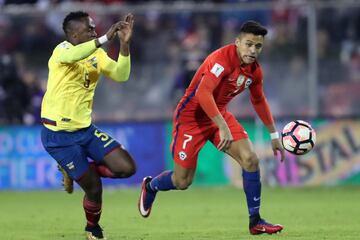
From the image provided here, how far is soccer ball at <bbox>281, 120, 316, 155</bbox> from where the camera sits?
11195 mm

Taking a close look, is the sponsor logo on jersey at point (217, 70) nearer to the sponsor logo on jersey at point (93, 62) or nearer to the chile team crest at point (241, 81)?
the chile team crest at point (241, 81)

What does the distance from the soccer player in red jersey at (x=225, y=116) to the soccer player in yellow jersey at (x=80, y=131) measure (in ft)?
3.27

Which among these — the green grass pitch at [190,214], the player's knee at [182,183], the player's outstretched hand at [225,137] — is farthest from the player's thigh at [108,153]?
the player's knee at [182,183]

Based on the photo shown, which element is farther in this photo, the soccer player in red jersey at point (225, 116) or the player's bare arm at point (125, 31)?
the soccer player in red jersey at point (225, 116)

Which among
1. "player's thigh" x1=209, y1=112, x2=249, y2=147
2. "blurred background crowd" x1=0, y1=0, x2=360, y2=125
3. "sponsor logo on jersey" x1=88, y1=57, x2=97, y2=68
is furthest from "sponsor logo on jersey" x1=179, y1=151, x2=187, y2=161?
"blurred background crowd" x1=0, y1=0, x2=360, y2=125

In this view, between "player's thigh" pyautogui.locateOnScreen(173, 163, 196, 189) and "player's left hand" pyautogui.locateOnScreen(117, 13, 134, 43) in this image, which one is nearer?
"player's left hand" pyautogui.locateOnScreen(117, 13, 134, 43)

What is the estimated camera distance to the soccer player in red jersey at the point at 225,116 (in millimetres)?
10625

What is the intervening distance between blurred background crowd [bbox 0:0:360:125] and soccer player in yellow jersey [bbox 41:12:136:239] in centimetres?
781

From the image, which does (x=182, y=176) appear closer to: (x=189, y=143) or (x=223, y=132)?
(x=189, y=143)

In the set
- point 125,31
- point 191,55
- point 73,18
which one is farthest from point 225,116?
point 191,55

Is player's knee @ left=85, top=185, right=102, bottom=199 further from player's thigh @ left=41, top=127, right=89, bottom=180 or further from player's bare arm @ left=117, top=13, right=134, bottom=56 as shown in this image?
player's bare arm @ left=117, top=13, right=134, bottom=56

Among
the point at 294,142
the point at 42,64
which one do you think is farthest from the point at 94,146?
the point at 42,64

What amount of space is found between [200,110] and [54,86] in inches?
74.4

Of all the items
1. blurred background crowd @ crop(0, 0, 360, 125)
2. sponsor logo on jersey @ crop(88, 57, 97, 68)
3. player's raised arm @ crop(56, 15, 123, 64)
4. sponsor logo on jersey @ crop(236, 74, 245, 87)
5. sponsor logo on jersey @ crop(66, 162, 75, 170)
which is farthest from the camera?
blurred background crowd @ crop(0, 0, 360, 125)
